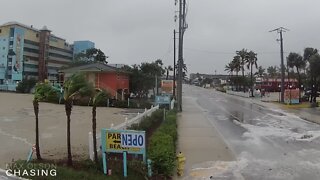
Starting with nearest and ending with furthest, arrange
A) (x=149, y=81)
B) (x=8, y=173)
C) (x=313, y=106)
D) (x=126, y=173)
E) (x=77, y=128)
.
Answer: (x=8, y=173)
(x=126, y=173)
(x=77, y=128)
(x=313, y=106)
(x=149, y=81)

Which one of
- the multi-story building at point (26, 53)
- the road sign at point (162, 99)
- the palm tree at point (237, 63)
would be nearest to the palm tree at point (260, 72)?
the palm tree at point (237, 63)

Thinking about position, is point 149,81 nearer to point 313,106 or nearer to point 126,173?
point 313,106

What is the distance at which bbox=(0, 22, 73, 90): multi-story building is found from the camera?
10725 cm

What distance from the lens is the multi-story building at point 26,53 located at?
352 ft

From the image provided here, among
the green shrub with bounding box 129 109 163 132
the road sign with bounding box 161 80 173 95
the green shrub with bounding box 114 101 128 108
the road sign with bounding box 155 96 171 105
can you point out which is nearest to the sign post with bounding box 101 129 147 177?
the green shrub with bounding box 129 109 163 132

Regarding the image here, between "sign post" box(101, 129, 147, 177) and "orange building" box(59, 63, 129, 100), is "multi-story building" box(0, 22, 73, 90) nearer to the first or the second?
"orange building" box(59, 63, 129, 100)

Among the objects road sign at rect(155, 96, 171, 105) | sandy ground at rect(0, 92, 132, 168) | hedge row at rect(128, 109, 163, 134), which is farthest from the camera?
road sign at rect(155, 96, 171, 105)

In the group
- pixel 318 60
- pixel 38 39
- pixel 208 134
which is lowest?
pixel 208 134

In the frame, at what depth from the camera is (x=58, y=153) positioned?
545 inches

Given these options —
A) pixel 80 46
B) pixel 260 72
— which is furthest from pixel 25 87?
pixel 260 72

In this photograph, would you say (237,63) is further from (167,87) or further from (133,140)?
(133,140)

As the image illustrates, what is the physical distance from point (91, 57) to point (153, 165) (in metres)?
106

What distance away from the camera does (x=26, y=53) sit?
364 ft

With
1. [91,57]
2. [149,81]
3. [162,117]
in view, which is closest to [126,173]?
[162,117]
